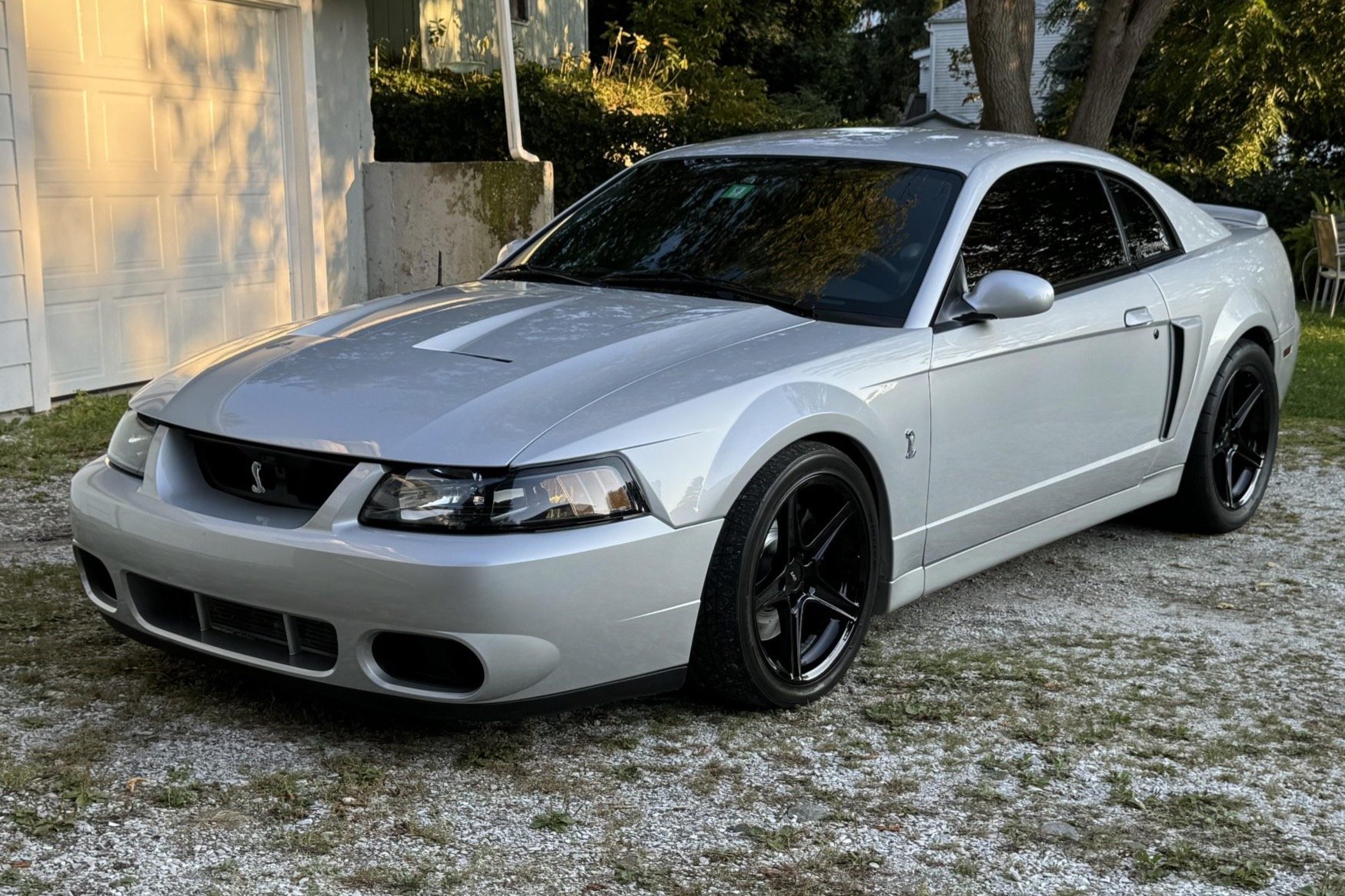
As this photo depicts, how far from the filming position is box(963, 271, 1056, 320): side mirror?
4.22 meters

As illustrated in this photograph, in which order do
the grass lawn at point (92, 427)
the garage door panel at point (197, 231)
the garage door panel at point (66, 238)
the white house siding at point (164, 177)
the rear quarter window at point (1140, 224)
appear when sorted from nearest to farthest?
the rear quarter window at point (1140, 224)
the grass lawn at point (92, 427)
the white house siding at point (164, 177)
the garage door panel at point (66, 238)
the garage door panel at point (197, 231)

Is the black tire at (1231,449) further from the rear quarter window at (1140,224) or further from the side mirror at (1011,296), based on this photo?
the side mirror at (1011,296)

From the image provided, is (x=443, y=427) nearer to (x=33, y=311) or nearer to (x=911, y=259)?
(x=911, y=259)

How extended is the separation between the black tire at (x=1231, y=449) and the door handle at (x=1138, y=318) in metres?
0.65

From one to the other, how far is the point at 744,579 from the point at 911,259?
128cm

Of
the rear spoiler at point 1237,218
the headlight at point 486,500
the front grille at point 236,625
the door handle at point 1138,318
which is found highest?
the rear spoiler at point 1237,218

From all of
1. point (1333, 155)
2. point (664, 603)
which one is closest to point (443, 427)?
point (664, 603)

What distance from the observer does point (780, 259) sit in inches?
175

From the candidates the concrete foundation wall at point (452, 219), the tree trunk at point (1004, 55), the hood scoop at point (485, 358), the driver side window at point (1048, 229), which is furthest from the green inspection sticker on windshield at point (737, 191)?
the concrete foundation wall at point (452, 219)

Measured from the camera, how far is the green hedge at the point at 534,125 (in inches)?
552

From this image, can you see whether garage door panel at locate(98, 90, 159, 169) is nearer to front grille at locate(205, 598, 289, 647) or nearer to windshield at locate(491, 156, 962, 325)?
windshield at locate(491, 156, 962, 325)

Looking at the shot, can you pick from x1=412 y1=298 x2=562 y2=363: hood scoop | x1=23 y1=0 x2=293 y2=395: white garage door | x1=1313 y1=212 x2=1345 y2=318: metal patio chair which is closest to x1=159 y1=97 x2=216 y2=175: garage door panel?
x1=23 y1=0 x2=293 y2=395: white garage door

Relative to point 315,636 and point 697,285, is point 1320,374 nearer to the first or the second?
point 697,285

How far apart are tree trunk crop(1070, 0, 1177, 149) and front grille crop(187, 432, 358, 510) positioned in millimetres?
8464
